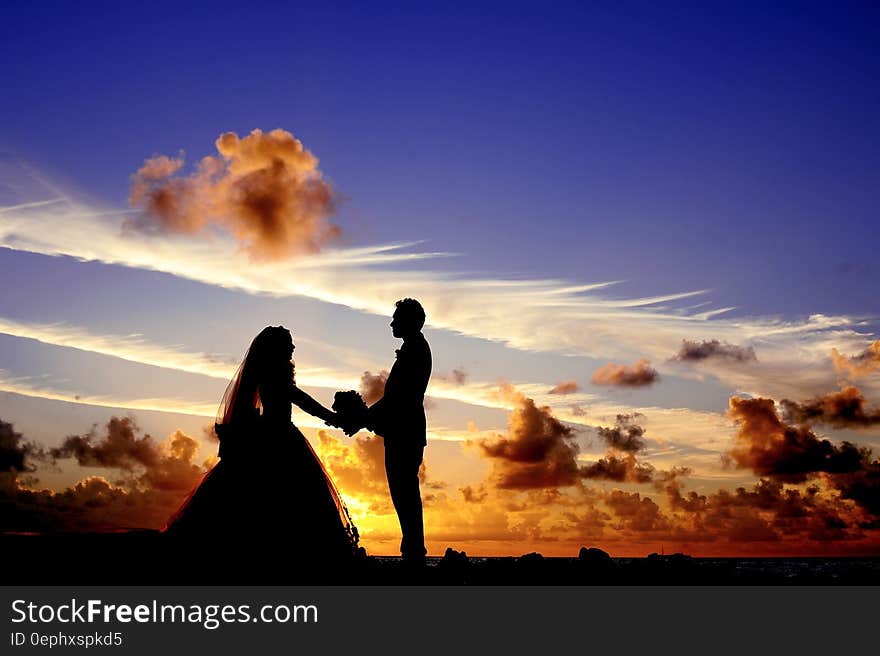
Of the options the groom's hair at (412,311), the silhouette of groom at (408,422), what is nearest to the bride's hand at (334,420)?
the silhouette of groom at (408,422)

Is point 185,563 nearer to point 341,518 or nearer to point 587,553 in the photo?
point 341,518

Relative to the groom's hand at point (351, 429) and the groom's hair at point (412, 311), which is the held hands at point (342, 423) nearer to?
the groom's hand at point (351, 429)

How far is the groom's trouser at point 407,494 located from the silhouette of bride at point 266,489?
84cm

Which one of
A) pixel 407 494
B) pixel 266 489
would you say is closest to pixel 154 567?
pixel 266 489

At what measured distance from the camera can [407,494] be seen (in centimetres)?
Answer: 1365

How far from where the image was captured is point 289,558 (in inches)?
488

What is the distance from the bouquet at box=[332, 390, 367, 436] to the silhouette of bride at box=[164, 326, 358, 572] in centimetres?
160

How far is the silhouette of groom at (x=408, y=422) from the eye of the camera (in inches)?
538

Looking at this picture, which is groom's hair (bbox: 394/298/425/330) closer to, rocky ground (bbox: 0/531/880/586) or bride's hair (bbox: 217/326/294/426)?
bride's hair (bbox: 217/326/294/426)

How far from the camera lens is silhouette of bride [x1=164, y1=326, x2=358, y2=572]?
1233 centimetres

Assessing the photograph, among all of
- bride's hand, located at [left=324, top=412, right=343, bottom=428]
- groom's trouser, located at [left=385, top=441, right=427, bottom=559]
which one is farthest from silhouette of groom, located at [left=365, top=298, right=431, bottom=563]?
bride's hand, located at [left=324, top=412, right=343, bottom=428]

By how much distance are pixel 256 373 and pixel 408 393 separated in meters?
2.25

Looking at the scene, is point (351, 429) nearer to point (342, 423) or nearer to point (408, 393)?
point (342, 423)
